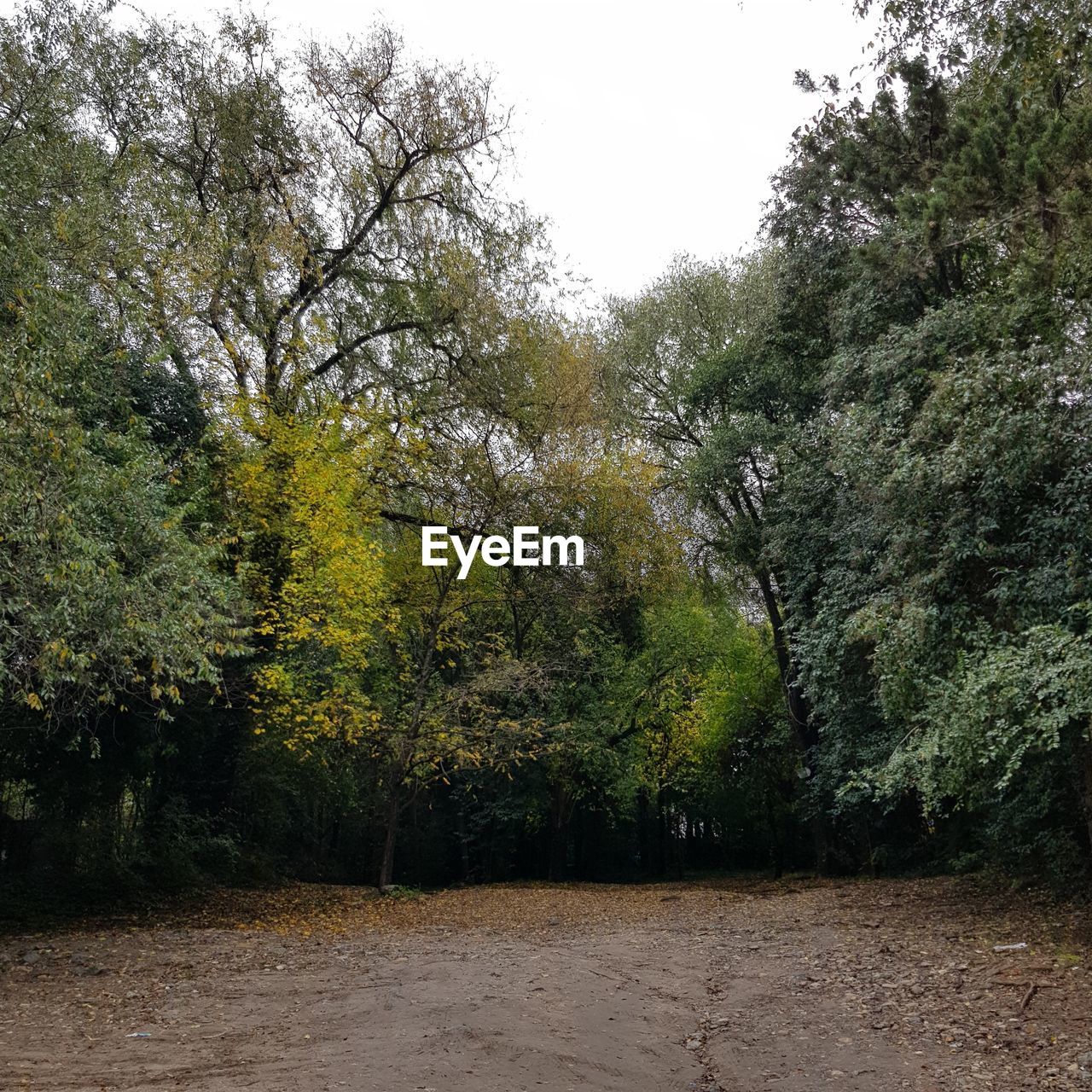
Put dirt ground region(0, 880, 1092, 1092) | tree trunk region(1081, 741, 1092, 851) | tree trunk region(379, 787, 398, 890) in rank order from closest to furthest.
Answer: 1. dirt ground region(0, 880, 1092, 1092)
2. tree trunk region(1081, 741, 1092, 851)
3. tree trunk region(379, 787, 398, 890)

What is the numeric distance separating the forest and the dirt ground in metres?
1.87

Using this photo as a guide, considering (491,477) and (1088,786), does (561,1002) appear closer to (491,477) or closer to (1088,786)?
(1088,786)

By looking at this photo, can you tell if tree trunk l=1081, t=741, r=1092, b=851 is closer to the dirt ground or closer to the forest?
the forest

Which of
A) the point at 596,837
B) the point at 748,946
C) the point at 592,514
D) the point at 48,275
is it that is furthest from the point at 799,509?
the point at 596,837

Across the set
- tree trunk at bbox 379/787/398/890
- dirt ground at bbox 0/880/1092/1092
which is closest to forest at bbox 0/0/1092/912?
tree trunk at bbox 379/787/398/890

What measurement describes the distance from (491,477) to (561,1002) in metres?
11.2

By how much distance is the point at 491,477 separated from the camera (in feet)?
57.9

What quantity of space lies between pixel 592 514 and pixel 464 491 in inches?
131

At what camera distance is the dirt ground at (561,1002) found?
20.1 feet

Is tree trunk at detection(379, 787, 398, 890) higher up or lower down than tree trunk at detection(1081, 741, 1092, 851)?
lower down

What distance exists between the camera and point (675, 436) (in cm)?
2447

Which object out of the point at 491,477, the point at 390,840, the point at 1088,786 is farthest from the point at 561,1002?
the point at 491,477

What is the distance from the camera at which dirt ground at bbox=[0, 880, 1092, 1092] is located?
242 inches

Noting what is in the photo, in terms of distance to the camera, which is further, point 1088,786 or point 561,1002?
point 1088,786
